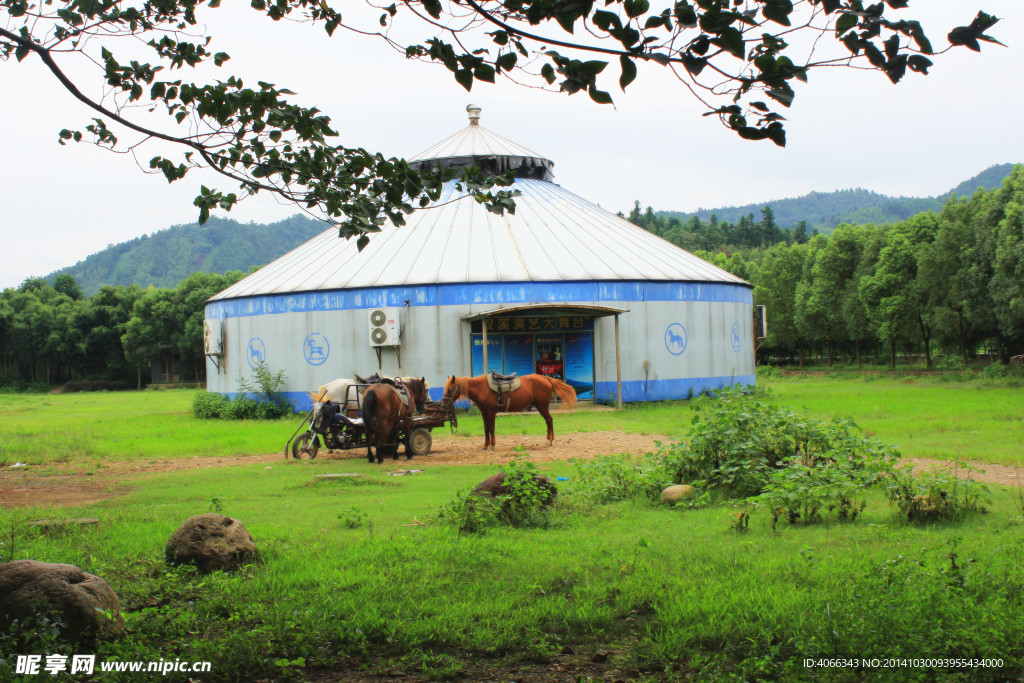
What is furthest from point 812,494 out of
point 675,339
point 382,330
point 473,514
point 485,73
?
point 675,339

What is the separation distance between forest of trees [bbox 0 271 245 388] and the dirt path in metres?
39.5

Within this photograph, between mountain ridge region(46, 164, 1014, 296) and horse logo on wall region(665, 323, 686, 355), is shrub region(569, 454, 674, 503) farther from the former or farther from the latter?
mountain ridge region(46, 164, 1014, 296)

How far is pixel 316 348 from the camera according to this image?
22.5m

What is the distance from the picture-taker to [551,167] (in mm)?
30641

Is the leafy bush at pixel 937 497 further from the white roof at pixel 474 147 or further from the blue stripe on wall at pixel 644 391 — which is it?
the white roof at pixel 474 147

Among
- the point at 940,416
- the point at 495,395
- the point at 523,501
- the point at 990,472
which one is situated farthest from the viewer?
the point at 940,416

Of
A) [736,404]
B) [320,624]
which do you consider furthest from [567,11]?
[736,404]

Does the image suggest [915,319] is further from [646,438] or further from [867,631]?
[867,631]

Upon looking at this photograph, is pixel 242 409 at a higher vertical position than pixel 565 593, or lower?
higher

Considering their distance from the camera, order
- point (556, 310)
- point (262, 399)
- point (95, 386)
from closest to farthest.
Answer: point (556, 310)
point (262, 399)
point (95, 386)

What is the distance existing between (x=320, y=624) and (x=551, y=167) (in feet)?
90.7

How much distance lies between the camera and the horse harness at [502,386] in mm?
13125

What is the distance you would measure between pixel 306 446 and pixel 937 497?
8.93m

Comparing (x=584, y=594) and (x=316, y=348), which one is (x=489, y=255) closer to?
(x=316, y=348)
